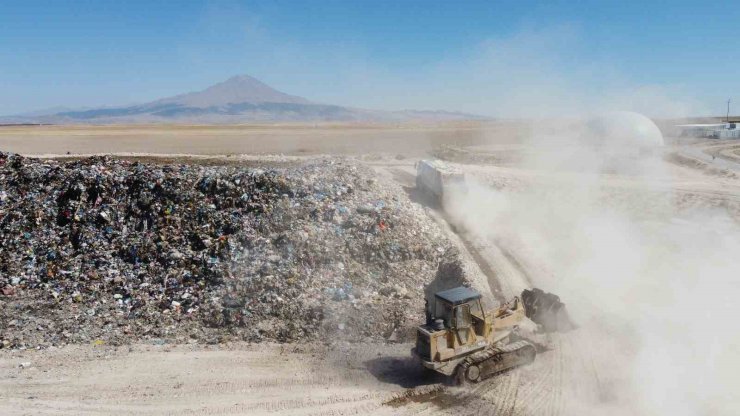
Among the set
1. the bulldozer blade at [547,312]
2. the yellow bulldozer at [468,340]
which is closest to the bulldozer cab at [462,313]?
the yellow bulldozer at [468,340]

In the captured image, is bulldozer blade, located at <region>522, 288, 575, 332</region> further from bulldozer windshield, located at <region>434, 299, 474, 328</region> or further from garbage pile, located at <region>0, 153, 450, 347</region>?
garbage pile, located at <region>0, 153, 450, 347</region>

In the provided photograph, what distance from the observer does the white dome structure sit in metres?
35.3

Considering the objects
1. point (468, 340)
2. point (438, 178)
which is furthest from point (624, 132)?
point (468, 340)

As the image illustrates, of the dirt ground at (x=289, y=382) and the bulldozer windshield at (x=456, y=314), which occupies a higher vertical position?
the bulldozer windshield at (x=456, y=314)

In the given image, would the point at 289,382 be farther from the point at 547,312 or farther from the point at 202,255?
the point at 547,312

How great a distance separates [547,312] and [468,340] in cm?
262

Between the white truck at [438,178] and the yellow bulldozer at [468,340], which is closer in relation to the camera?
the yellow bulldozer at [468,340]

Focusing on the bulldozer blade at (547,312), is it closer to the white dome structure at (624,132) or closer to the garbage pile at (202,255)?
the garbage pile at (202,255)

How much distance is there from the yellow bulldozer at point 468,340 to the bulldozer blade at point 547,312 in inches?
43.8

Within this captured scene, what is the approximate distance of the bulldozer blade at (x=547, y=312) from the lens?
433 inches

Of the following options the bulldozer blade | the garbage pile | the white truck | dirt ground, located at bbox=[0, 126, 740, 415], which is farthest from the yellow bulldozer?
the white truck

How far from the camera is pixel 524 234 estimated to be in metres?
17.9

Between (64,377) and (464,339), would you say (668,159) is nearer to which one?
(464,339)

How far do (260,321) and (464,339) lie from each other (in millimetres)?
4641
